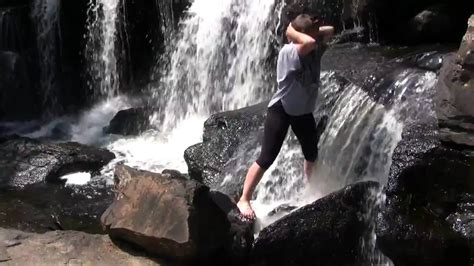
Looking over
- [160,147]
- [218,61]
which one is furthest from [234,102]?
[160,147]

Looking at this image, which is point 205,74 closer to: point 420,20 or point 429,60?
point 420,20

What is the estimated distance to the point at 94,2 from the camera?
11.6 m

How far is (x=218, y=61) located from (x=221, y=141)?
2.73 meters

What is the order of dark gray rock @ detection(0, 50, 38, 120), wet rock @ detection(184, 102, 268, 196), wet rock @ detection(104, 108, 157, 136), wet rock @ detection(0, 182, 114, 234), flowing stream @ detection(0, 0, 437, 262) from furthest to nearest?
dark gray rock @ detection(0, 50, 38, 120) → wet rock @ detection(104, 108, 157, 136) → wet rock @ detection(184, 102, 268, 196) → wet rock @ detection(0, 182, 114, 234) → flowing stream @ detection(0, 0, 437, 262)

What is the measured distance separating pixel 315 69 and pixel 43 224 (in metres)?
3.73

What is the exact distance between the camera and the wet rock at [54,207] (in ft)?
23.6

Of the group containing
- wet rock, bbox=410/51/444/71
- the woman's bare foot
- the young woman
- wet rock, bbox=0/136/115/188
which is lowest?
wet rock, bbox=0/136/115/188

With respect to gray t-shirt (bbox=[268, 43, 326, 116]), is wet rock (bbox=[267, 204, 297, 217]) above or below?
below

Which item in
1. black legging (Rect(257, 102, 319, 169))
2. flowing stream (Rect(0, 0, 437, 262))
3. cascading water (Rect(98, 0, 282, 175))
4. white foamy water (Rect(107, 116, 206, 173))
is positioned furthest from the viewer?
cascading water (Rect(98, 0, 282, 175))

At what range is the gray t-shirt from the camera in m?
4.94

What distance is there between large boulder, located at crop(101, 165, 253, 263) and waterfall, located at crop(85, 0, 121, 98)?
21.8 feet

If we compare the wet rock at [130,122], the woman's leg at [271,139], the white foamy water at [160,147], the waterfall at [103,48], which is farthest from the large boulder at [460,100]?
the waterfall at [103,48]

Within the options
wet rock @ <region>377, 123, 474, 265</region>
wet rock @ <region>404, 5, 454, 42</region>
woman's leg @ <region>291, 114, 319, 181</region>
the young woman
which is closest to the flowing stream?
wet rock @ <region>377, 123, 474, 265</region>

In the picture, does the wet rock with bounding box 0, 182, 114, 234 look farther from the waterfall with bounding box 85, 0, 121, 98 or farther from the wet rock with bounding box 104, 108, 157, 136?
the waterfall with bounding box 85, 0, 121, 98
